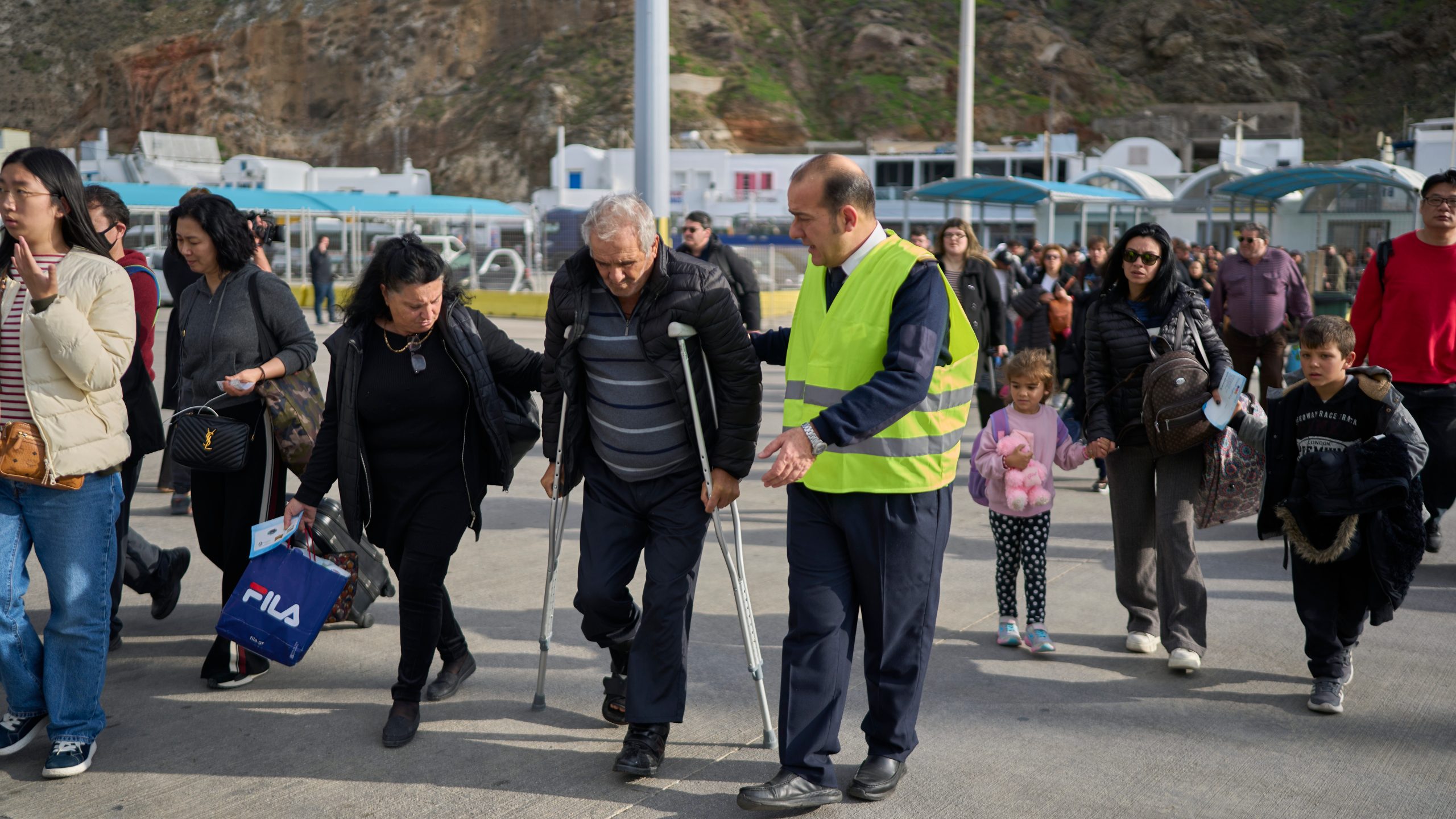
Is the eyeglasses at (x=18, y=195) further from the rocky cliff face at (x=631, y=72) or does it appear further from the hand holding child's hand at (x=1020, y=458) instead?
the rocky cliff face at (x=631, y=72)

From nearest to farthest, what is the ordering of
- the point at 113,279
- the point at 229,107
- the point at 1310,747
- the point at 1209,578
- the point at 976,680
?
the point at 113,279 → the point at 1310,747 → the point at 976,680 → the point at 1209,578 → the point at 229,107

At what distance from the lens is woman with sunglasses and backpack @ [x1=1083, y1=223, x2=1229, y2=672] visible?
4.80 meters

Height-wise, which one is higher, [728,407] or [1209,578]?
[728,407]

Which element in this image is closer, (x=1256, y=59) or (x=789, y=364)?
(x=789, y=364)

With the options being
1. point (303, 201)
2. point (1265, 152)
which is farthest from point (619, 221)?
point (1265, 152)

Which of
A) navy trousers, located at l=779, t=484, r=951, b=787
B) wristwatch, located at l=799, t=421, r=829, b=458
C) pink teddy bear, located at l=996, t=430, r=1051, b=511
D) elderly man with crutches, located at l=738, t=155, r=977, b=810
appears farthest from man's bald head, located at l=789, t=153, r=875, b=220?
pink teddy bear, located at l=996, t=430, r=1051, b=511

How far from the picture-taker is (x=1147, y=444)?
491 cm

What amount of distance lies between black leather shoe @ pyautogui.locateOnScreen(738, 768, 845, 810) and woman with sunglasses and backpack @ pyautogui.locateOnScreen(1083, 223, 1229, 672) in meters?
1.86

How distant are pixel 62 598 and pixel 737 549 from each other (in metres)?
2.11

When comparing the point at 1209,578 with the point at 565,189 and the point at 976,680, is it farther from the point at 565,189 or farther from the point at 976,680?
the point at 565,189

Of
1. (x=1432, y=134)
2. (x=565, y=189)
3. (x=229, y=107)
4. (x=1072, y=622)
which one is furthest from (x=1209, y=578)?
(x=229, y=107)

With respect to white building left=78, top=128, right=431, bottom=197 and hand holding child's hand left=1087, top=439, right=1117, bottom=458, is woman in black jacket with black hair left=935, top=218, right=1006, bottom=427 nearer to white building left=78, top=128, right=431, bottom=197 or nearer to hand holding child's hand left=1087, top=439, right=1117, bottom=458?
hand holding child's hand left=1087, top=439, right=1117, bottom=458

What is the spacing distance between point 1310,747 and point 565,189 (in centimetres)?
5760

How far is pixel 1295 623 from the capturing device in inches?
212
